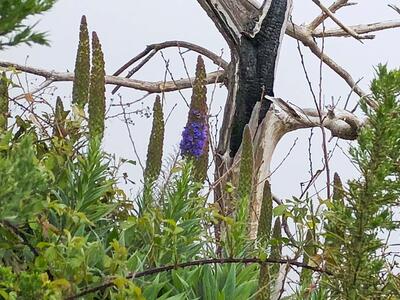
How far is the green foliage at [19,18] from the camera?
577mm

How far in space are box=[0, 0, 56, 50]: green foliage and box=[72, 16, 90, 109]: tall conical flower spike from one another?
2.01ft

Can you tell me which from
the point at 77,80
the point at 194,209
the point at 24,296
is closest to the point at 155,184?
the point at 194,209

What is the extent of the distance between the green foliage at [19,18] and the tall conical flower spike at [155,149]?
22.3 inches

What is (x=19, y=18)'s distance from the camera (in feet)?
1.91

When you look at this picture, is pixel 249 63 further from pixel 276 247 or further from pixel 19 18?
pixel 19 18

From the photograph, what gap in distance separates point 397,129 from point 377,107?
3 cm

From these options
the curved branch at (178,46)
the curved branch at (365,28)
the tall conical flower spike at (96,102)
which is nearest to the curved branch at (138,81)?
the curved branch at (178,46)

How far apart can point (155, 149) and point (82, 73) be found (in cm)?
→ 17

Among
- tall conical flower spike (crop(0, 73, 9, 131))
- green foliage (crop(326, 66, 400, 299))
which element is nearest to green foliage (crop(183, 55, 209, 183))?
tall conical flower spike (crop(0, 73, 9, 131))

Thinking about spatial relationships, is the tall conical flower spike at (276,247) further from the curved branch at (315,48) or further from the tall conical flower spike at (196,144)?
the curved branch at (315,48)

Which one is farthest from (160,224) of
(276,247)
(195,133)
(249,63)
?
(249,63)

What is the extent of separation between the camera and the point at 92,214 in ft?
3.50

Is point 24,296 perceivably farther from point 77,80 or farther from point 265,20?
point 265,20

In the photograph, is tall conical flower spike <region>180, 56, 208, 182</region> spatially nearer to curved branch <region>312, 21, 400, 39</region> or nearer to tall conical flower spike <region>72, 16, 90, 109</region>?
tall conical flower spike <region>72, 16, 90, 109</region>
